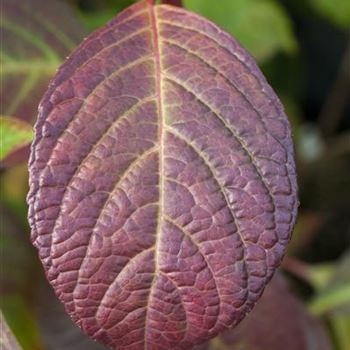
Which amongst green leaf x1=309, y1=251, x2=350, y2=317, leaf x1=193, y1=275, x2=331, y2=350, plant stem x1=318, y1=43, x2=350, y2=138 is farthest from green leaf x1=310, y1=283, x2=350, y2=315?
plant stem x1=318, y1=43, x2=350, y2=138

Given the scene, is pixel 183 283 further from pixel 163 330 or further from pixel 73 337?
pixel 73 337

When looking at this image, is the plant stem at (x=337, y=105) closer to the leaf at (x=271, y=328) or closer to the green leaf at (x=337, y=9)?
the green leaf at (x=337, y=9)

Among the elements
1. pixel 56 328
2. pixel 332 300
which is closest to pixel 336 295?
pixel 332 300

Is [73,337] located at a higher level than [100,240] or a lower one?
lower

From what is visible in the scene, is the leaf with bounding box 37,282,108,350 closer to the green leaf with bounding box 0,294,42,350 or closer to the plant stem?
the green leaf with bounding box 0,294,42,350

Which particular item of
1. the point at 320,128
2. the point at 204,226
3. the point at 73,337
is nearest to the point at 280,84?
the point at 320,128

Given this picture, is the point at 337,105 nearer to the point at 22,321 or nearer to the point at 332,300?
the point at 332,300

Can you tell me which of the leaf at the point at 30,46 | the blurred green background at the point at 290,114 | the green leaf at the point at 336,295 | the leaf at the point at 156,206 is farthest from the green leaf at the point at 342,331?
the leaf at the point at 156,206
